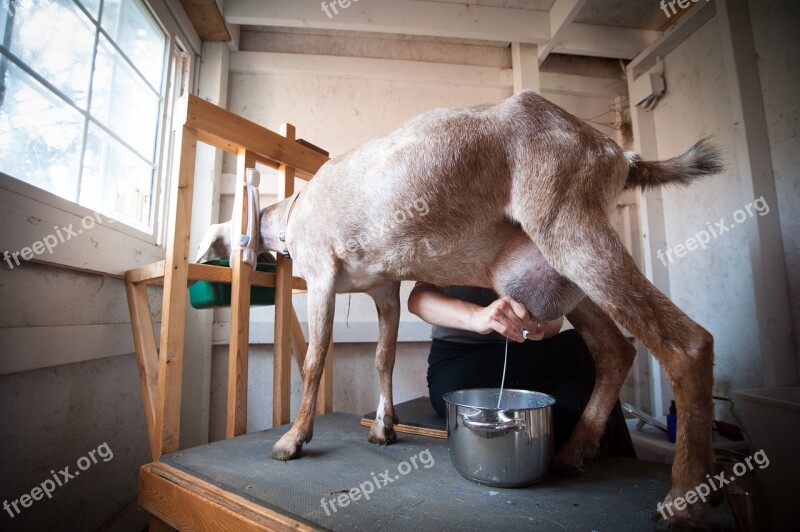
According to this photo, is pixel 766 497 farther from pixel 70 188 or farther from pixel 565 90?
pixel 70 188

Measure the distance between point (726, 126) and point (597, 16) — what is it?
54.6 inches

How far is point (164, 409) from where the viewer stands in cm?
134

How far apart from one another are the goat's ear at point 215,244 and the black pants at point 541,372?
1210 mm

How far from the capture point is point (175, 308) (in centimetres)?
140

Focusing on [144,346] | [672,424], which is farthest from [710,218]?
[144,346]

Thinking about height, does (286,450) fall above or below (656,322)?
below
